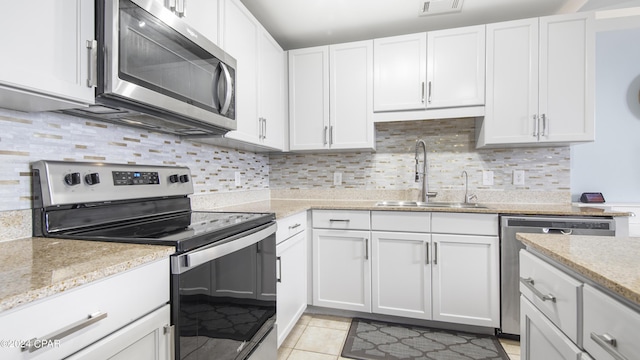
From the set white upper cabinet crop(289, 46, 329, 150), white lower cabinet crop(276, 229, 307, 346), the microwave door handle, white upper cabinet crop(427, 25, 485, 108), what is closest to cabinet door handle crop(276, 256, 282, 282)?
white lower cabinet crop(276, 229, 307, 346)

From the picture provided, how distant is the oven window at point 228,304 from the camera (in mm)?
968

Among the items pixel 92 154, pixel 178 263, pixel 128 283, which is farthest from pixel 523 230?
pixel 92 154

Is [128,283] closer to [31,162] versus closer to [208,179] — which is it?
[31,162]

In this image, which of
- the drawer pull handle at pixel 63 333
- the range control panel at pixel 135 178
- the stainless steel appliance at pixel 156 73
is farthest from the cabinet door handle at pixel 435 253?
the drawer pull handle at pixel 63 333

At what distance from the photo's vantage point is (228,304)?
1.21 m

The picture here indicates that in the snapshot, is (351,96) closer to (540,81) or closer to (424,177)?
(424,177)

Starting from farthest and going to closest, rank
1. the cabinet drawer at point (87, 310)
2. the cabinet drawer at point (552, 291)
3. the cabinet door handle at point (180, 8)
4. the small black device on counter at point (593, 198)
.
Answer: the small black device on counter at point (593, 198)
the cabinet door handle at point (180, 8)
the cabinet drawer at point (552, 291)
the cabinet drawer at point (87, 310)

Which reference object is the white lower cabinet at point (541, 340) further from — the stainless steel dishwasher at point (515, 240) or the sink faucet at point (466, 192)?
the sink faucet at point (466, 192)

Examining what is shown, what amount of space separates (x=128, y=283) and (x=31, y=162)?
2.33 ft

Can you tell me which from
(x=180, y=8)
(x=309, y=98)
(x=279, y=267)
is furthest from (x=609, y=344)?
(x=309, y=98)

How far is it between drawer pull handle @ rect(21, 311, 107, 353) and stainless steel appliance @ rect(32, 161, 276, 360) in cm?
25

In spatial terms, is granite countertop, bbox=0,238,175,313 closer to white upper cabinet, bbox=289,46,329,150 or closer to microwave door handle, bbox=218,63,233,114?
microwave door handle, bbox=218,63,233,114

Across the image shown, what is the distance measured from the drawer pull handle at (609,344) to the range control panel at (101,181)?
63.1 inches

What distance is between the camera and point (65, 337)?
2.02 feet
